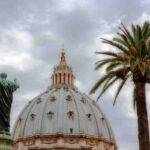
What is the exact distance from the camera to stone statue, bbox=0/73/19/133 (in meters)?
21.3

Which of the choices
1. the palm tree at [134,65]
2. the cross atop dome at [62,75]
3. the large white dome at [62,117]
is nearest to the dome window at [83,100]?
the large white dome at [62,117]

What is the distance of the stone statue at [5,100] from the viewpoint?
2134 centimetres

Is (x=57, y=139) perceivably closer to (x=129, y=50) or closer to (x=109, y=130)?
(x=109, y=130)

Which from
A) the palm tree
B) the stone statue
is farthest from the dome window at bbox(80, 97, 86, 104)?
the stone statue

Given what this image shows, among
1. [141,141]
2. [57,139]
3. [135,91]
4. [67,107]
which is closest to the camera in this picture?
[141,141]

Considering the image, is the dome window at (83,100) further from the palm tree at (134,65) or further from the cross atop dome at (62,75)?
the palm tree at (134,65)

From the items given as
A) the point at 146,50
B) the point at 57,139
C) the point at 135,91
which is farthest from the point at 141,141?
the point at 57,139

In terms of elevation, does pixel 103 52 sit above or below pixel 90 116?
below

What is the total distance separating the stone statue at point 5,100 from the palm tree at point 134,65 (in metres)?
9.15

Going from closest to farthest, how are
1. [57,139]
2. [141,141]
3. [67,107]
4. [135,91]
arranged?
[141,141] → [135,91] → [57,139] → [67,107]

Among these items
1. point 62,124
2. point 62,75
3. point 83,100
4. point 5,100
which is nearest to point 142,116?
point 5,100

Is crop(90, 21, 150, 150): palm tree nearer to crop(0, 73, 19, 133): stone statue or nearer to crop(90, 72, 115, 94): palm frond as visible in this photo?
crop(90, 72, 115, 94): palm frond

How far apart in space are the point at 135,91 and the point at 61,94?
90799 millimetres

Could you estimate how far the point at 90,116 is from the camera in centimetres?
11512
